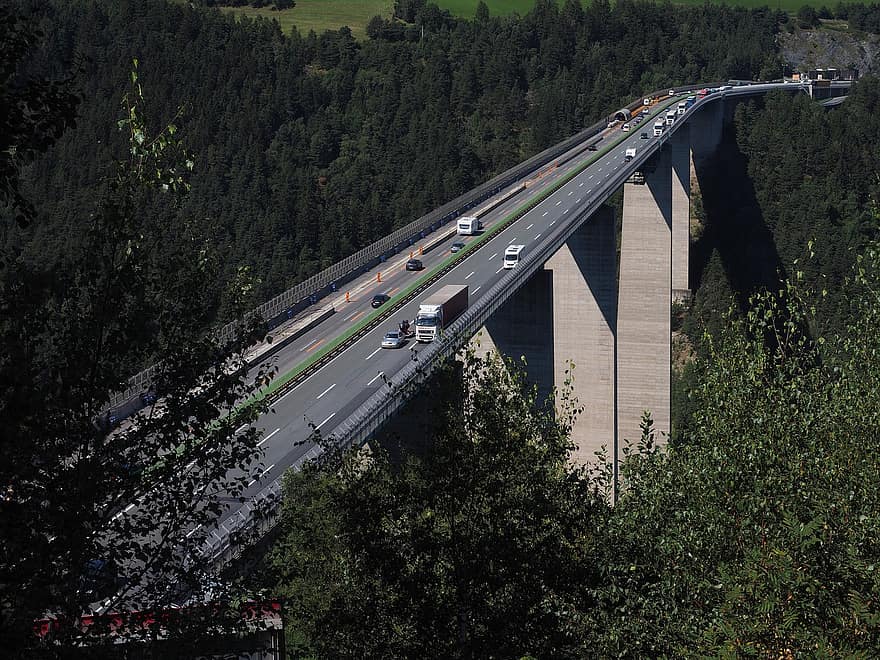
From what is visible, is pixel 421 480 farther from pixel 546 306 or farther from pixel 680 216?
pixel 680 216

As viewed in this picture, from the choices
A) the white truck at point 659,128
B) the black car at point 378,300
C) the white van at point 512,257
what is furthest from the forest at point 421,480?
the white truck at point 659,128

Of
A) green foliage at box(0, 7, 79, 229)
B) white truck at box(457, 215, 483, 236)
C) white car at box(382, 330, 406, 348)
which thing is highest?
green foliage at box(0, 7, 79, 229)

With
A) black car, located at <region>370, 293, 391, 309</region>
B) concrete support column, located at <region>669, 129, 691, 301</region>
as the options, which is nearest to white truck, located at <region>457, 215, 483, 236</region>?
black car, located at <region>370, 293, 391, 309</region>

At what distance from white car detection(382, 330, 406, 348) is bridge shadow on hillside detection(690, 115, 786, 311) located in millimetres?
62891

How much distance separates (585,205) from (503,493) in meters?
48.0

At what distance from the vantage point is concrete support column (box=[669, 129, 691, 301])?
99544mm

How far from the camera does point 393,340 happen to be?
141 feet

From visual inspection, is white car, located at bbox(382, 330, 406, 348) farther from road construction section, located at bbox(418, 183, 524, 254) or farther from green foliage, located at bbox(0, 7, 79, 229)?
green foliage, located at bbox(0, 7, 79, 229)

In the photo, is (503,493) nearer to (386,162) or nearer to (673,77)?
(386,162)

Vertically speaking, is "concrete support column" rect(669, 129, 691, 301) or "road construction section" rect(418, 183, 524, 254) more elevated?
"road construction section" rect(418, 183, 524, 254)

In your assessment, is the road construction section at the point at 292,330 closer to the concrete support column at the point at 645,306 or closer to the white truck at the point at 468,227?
the white truck at the point at 468,227

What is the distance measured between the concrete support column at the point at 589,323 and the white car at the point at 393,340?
21.6m

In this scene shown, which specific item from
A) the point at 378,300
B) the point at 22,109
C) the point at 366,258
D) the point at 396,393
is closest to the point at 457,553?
the point at 396,393

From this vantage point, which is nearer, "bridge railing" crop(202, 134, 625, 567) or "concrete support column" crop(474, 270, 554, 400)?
"bridge railing" crop(202, 134, 625, 567)
